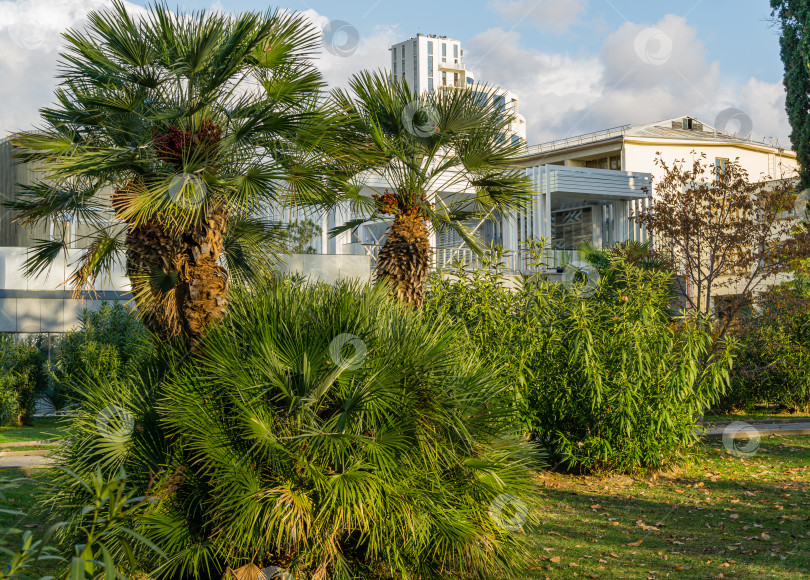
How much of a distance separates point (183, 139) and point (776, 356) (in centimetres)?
1615

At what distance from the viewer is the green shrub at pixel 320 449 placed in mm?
5906

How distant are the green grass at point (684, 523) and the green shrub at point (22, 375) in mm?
15031

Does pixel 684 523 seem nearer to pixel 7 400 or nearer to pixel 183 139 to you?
pixel 183 139

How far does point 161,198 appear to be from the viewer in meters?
7.38

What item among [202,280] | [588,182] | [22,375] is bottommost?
[22,375]

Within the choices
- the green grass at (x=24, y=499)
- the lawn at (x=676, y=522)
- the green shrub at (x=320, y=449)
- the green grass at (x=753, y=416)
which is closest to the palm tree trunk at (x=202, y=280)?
the green shrub at (x=320, y=449)

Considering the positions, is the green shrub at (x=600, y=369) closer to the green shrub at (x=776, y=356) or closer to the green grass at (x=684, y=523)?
the green grass at (x=684, y=523)

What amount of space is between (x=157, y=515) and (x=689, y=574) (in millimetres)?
4594

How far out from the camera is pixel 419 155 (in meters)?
11.9

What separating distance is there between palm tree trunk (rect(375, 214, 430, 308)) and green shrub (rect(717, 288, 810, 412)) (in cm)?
1022

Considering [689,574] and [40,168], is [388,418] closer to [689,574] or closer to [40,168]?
[689,574]

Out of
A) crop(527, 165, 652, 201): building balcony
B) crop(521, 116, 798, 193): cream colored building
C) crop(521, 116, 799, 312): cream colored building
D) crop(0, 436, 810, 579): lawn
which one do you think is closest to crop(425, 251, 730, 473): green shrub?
crop(0, 436, 810, 579): lawn

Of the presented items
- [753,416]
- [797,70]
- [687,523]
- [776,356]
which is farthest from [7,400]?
[797,70]

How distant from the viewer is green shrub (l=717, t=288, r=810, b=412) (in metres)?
18.5
